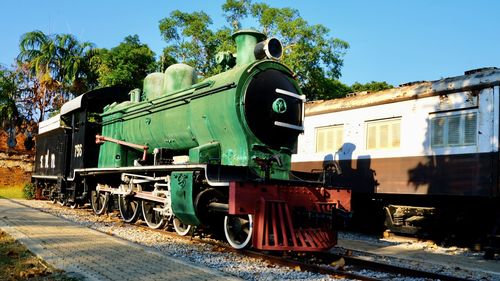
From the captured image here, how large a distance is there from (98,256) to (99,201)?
7.17 meters

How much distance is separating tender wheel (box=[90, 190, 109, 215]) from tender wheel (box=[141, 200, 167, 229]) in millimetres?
2360

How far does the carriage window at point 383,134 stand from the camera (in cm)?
1176

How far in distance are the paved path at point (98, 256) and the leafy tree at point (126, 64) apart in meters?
17.2

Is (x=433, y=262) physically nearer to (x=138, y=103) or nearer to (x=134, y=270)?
(x=134, y=270)

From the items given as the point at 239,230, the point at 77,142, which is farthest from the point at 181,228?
the point at 77,142

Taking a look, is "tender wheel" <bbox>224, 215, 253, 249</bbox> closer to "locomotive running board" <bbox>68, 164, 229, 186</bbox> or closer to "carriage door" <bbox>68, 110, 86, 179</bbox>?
"locomotive running board" <bbox>68, 164, 229, 186</bbox>

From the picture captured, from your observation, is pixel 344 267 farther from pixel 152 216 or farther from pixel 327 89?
pixel 327 89

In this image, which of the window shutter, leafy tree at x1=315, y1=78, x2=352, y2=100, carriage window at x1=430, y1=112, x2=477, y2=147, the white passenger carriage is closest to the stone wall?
leafy tree at x1=315, y1=78, x2=352, y2=100

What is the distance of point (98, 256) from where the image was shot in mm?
6871

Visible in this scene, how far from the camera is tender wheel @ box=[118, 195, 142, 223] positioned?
1152 centimetres

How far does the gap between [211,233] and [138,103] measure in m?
3.92

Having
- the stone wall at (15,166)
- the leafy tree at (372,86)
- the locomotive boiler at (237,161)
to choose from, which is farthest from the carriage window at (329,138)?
the leafy tree at (372,86)

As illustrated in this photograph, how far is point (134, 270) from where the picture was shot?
598cm

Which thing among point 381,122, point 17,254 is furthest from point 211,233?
point 381,122
